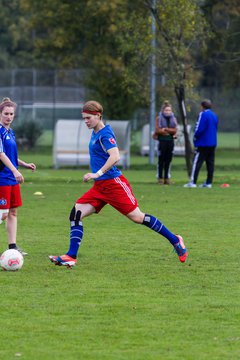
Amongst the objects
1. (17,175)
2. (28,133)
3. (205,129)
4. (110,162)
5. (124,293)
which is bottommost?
(28,133)

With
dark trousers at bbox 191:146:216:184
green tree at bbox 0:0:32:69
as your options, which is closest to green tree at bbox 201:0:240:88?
dark trousers at bbox 191:146:216:184

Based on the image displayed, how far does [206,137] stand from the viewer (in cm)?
2262

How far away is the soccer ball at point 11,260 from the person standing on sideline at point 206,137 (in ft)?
40.6

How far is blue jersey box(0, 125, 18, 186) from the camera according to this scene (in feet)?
36.5

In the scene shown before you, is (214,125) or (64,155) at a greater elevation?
(214,125)

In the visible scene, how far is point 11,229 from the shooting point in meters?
11.6

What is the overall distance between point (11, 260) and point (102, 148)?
1.52 meters

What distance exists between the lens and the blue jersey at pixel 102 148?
34.7 ft

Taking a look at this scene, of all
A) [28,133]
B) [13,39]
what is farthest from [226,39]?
[13,39]

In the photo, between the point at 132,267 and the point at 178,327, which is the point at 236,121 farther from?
→ the point at 178,327

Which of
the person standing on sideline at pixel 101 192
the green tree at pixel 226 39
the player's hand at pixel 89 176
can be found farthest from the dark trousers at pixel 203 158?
the player's hand at pixel 89 176

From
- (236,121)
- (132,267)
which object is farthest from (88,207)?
(236,121)

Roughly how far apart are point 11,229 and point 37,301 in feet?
8.96

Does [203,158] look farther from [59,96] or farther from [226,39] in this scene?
[59,96]
